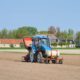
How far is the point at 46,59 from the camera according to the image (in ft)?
96.7

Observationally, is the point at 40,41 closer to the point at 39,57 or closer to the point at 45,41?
the point at 45,41

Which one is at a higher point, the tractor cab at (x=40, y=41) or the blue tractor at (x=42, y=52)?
the tractor cab at (x=40, y=41)

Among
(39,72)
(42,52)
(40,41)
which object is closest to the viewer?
(39,72)

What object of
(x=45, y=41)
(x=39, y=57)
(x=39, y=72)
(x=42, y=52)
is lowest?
(x=39, y=72)

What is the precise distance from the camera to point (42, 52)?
30.3 meters

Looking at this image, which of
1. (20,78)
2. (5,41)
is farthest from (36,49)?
(5,41)

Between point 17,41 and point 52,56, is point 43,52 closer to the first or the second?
point 52,56

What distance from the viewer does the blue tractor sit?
29609 mm

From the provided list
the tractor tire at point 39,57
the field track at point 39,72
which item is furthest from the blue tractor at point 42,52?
the field track at point 39,72

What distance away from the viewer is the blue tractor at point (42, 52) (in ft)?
97.1

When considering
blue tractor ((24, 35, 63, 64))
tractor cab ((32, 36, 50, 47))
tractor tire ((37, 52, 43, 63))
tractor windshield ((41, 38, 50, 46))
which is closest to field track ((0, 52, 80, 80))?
blue tractor ((24, 35, 63, 64))

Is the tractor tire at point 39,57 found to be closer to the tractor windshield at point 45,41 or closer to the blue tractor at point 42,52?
the blue tractor at point 42,52

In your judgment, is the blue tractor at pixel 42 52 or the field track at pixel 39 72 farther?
the blue tractor at pixel 42 52

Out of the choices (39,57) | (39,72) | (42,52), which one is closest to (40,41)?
(42,52)
